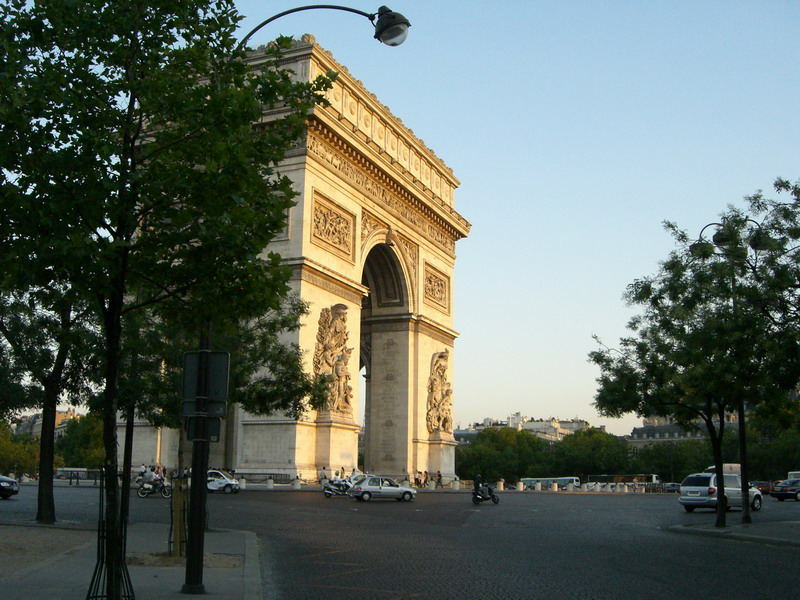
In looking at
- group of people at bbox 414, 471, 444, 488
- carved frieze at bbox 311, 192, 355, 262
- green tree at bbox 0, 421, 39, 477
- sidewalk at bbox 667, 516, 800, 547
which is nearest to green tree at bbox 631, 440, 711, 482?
green tree at bbox 0, 421, 39, 477

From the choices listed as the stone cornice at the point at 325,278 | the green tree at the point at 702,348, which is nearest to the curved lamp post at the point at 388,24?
the green tree at the point at 702,348

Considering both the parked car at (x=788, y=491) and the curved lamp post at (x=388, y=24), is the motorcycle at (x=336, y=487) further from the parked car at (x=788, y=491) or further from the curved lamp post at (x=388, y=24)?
the parked car at (x=788, y=491)

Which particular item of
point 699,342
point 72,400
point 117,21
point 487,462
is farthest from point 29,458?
point 117,21

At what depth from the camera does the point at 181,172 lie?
8688mm

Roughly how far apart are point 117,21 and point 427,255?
42098 mm

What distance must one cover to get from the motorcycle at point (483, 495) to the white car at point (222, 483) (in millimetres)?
9044

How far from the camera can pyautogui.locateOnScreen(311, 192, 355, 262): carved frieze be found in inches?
A: 1549

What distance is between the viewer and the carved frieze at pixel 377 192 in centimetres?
4000

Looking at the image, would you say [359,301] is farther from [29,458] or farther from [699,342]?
[29,458]

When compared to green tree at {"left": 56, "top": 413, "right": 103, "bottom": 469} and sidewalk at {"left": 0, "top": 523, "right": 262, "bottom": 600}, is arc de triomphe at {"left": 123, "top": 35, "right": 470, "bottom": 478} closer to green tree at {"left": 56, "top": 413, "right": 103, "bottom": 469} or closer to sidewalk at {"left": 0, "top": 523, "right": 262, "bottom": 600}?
sidewalk at {"left": 0, "top": 523, "right": 262, "bottom": 600}

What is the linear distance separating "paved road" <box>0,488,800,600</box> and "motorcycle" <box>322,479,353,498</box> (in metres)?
7.47

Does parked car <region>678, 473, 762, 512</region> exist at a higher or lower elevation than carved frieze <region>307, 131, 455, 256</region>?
lower

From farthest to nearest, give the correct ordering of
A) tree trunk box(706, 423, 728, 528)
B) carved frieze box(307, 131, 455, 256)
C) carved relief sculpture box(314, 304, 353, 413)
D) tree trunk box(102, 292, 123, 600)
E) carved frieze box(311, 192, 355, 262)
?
carved frieze box(307, 131, 455, 256)
carved frieze box(311, 192, 355, 262)
carved relief sculpture box(314, 304, 353, 413)
tree trunk box(706, 423, 728, 528)
tree trunk box(102, 292, 123, 600)

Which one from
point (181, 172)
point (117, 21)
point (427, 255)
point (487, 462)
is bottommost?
point (487, 462)
